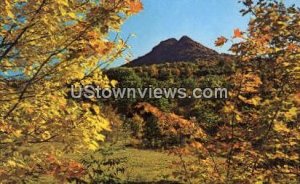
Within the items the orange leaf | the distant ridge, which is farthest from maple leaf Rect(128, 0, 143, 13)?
the distant ridge

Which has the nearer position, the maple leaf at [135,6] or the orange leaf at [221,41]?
the maple leaf at [135,6]

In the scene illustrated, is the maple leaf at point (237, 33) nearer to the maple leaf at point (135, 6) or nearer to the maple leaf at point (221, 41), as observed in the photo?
the maple leaf at point (221, 41)

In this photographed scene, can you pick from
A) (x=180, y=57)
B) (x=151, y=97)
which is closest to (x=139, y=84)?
(x=151, y=97)

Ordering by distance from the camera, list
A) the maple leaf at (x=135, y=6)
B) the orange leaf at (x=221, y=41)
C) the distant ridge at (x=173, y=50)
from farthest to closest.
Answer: the distant ridge at (x=173, y=50), the orange leaf at (x=221, y=41), the maple leaf at (x=135, y=6)

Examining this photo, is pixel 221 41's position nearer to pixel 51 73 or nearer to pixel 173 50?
pixel 51 73

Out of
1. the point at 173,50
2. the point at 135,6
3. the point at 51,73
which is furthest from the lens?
the point at 173,50

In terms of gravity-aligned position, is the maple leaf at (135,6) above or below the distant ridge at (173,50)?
below

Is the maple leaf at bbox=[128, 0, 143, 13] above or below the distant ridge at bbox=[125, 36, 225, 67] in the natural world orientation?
below

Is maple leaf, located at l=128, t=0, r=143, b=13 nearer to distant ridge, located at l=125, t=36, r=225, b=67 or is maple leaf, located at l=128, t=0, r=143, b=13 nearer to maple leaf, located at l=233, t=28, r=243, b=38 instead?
maple leaf, located at l=233, t=28, r=243, b=38

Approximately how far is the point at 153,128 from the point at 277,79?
60.8 feet

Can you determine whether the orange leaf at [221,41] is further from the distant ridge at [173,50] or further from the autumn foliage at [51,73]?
the distant ridge at [173,50]

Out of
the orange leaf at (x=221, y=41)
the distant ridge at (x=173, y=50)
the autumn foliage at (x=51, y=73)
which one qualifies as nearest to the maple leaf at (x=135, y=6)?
the autumn foliage at (x=51, y=73)

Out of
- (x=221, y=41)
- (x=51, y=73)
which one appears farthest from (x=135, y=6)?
(x=221, y=41)

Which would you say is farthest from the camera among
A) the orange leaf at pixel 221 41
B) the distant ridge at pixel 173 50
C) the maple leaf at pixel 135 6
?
the distant ridge at pixel 173 50
